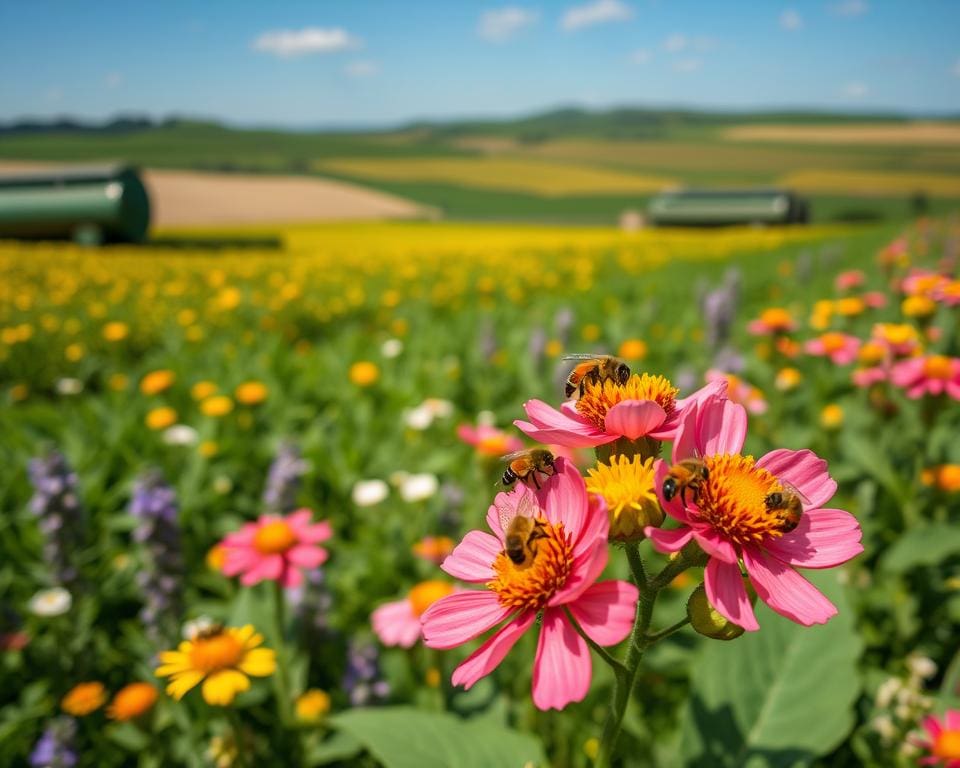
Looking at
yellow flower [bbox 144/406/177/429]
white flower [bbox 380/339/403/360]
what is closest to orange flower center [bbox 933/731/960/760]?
yellow flower [bbox 144/406/177/429]

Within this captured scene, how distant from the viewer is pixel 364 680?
1.93 metres

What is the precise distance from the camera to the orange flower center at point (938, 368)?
2029mm

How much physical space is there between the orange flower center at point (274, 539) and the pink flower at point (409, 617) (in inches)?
15.1

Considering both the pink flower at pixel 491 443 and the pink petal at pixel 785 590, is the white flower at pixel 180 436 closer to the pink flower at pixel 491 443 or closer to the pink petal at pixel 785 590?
the pink flower at pixel 491 443

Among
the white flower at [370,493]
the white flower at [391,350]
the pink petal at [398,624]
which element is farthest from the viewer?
the white flower at [391,350]

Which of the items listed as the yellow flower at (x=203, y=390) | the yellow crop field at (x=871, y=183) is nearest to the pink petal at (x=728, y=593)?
the yellow flower at (x=203, y=390)

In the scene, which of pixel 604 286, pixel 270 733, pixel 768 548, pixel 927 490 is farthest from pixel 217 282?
pixel 768 548

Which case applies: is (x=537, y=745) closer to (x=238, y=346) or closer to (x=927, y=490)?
(x=927, y=490)

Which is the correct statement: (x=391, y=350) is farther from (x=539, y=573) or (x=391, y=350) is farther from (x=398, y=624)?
(x=539, y=573)

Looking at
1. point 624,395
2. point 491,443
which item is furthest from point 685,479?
point 491,443

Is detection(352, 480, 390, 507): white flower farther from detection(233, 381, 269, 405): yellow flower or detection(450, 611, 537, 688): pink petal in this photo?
detection(450, 611, 537, 688): pink petal

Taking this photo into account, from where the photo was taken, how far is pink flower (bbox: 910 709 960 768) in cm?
129

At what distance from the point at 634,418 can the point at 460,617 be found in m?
0.33

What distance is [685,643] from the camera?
2.13 metres
